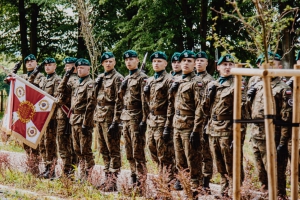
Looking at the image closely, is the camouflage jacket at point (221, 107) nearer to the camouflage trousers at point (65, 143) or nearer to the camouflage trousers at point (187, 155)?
the camouflage trousers at point (187, 155)

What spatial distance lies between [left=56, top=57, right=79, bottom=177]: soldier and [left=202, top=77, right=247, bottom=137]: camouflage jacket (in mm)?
2972

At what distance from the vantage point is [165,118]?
25.9 feet

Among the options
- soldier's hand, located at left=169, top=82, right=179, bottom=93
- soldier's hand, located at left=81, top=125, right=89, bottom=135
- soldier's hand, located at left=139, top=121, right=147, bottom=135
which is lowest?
soldier's hand, located at left=81, top=125, right=89, bottom=135

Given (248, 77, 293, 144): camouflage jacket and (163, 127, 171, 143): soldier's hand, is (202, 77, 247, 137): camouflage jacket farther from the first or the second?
(163, 127, 171, 143): soldier's hand

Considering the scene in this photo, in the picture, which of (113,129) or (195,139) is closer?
(195,139)

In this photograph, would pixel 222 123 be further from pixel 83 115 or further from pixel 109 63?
pixel 83 115

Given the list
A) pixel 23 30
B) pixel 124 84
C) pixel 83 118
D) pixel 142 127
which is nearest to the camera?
pixel 142 127

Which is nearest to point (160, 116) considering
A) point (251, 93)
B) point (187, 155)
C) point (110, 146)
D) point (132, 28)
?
point (187, 155)

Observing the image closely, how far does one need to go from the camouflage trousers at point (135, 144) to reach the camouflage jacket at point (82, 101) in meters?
0.85

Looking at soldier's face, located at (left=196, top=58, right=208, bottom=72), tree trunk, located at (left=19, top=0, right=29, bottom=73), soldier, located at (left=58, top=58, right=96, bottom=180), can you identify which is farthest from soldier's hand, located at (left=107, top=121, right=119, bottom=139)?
tree trunk, located at (left=19, top=0, right=29, bottom=73)

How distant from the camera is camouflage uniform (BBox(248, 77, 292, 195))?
6.87m

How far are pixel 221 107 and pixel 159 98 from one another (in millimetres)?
1191

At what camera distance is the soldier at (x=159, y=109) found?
784 cm

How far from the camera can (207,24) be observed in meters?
18.7
